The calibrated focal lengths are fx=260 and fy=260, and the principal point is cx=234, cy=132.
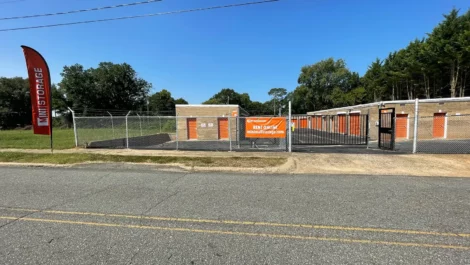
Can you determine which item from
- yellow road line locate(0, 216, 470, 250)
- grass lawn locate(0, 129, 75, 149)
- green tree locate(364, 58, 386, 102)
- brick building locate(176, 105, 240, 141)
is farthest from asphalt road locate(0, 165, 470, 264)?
green tree locate(364, 58, 386, 102)

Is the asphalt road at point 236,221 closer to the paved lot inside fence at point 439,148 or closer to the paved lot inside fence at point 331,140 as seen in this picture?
the paved lot inside fence at point 439,148

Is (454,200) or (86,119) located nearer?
(454,200)

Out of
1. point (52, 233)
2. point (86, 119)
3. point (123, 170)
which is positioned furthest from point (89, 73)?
point (52, 233)

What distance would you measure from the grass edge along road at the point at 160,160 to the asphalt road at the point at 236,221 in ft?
7.67

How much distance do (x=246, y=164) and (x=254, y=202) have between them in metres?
4.14

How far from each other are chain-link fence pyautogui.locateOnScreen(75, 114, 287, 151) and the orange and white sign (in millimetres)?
948

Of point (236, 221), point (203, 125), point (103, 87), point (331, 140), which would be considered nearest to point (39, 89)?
point (236, 221)

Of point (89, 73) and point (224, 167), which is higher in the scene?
point (89, 73)

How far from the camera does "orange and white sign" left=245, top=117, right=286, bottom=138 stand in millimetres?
12234

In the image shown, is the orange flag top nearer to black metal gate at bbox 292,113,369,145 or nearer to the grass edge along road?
the grass edge along road

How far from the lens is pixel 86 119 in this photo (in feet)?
51.3

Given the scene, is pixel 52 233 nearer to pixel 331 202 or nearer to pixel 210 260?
pixel 210 260

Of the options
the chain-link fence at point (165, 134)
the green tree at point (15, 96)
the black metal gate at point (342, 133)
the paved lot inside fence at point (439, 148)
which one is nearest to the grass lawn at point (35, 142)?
the chain-link fence at point (165, 134)

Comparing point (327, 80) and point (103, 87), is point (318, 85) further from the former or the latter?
point (103, 87)
